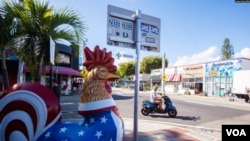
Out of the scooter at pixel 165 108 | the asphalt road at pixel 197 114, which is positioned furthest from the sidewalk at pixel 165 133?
the scooter at pixel 165 108

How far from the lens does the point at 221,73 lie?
3894 cm

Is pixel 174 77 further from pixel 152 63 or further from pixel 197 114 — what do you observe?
pixel 197 114

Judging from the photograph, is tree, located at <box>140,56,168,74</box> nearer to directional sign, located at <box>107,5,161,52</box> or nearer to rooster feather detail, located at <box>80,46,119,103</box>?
directional sign, located at <box>107,5,161,52</box>

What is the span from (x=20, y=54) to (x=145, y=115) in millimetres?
9173

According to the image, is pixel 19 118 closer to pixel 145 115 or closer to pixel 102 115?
pixel 102 115

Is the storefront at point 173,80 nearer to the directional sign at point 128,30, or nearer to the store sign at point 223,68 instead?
the store sign at point 223,68

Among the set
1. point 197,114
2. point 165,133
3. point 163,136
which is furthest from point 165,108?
point 163,136

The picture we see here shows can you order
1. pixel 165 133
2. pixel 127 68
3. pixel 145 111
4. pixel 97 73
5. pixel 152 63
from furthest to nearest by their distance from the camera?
pixel 127 68, pixel 152 63, pixel 145 111, pixel 165 133, pixel 97 73

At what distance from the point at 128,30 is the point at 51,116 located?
6.47ft

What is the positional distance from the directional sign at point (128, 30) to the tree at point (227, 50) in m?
66.2

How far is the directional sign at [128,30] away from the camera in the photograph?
4598 mm

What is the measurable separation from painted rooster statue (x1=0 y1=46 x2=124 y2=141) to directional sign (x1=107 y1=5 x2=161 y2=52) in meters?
0.80

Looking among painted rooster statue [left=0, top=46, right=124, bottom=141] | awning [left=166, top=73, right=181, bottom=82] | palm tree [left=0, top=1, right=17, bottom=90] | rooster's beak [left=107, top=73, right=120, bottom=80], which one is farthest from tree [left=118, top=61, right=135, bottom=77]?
painted rooster statue [left=0, top=46, right=124, bottom=141]

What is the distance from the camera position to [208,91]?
41.1m
